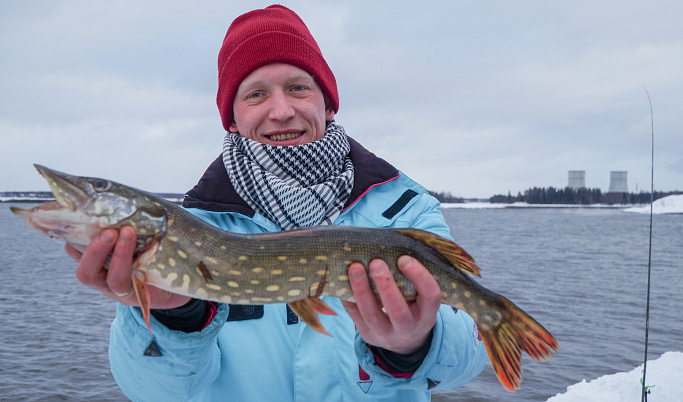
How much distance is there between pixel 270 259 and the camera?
2.44 metres

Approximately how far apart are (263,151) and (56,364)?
927cm

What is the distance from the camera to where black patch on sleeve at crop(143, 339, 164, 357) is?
7.81 ft

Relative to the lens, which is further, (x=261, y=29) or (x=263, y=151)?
(x=261, y=29)

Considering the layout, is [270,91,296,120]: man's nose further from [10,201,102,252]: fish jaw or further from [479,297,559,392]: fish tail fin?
[479,297,559,392]: fish tail fin

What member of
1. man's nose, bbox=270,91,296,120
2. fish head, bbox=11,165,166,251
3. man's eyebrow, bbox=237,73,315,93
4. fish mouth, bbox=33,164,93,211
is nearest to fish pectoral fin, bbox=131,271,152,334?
fish head, bbox=11,165,166,251

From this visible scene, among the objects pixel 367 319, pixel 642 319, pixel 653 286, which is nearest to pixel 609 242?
pixel 653 286

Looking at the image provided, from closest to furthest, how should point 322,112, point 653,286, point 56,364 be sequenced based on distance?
point 322,112 < point 56,364 < point 653,286

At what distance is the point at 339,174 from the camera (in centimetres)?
345

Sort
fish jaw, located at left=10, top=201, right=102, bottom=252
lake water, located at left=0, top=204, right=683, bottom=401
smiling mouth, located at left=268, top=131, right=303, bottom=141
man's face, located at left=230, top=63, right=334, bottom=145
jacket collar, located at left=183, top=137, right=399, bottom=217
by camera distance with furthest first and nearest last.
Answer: lake water, located at left=0, top=204, right=683, bottom=401 → smiling mouth, located at left=268, top=131, right=303, bottom=141 → man's face, located at left=230, top=63, right=334, bottom=145 → jacket collar, located at left=183, top=137, right=399, bottom=217 → fish jaw, located at left=10, top=201, right=102, bottom=252

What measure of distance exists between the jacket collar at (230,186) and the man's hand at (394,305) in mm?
937

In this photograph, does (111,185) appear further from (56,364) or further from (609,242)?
(609,242)

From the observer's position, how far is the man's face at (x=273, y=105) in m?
3.36

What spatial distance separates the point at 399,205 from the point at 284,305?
0.99m

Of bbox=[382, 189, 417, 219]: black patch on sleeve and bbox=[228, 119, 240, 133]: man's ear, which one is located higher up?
bbox=[228, 119, 240, 133]: man's ear
